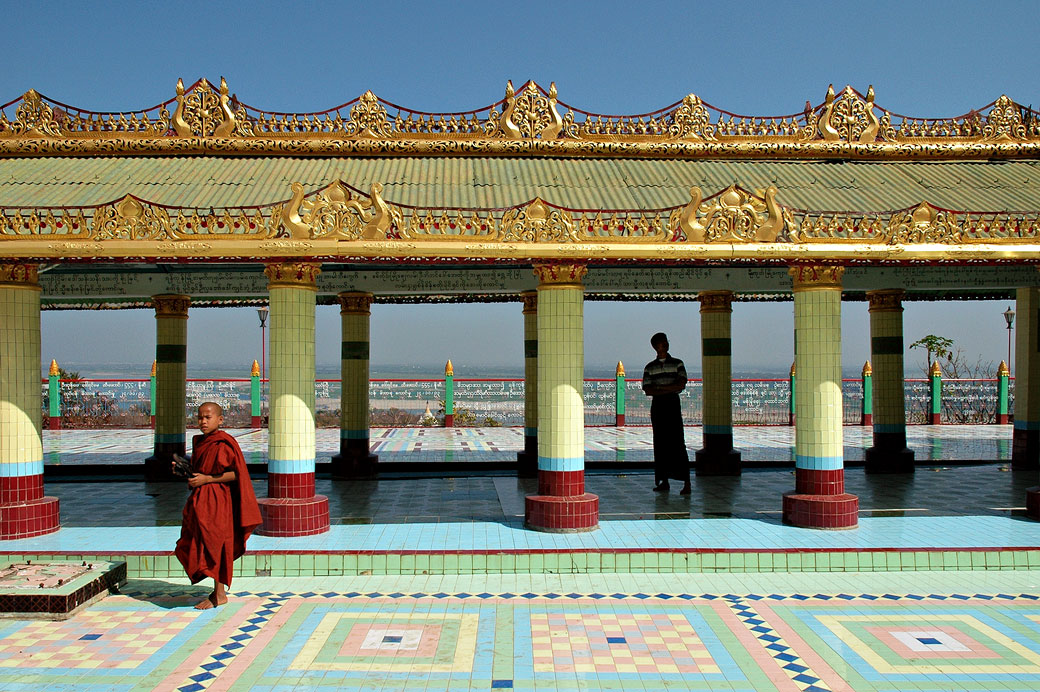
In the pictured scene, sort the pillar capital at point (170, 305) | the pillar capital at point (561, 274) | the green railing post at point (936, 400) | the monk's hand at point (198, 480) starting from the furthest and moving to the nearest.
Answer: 1. the green railing post at point (936, 400)
2. the pillar capital at point (170, 305)
3. the pillar capital at point (561, 274)
4. the monk's hand at point (198, 480)

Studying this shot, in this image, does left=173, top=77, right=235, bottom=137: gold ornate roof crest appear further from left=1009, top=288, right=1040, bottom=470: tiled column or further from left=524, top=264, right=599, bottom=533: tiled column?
left=1009, top=288, right=1040, bottom=470: tiled column

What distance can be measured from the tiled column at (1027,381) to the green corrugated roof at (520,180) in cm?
275

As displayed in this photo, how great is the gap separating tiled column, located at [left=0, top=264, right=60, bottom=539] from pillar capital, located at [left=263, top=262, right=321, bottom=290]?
7.65ft

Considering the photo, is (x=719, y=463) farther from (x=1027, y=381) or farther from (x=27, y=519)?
(x=27, y=519)

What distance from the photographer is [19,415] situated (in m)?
8.30

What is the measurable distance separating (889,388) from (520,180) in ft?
21.9

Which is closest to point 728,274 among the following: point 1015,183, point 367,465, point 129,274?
point 1015,183

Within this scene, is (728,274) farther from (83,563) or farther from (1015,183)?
(83,563)

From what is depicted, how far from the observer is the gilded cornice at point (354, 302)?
39.8 feet

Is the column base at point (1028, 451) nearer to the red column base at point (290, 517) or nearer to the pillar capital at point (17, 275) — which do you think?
the red column base at point (290, 517)

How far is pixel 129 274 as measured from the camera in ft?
38.4

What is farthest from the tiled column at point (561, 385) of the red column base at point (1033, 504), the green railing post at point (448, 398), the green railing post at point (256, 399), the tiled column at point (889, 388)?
the green railing post at point (256, 399)

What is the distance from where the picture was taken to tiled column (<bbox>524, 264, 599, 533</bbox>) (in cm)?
848

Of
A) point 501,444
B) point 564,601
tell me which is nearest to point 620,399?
point 501,444
